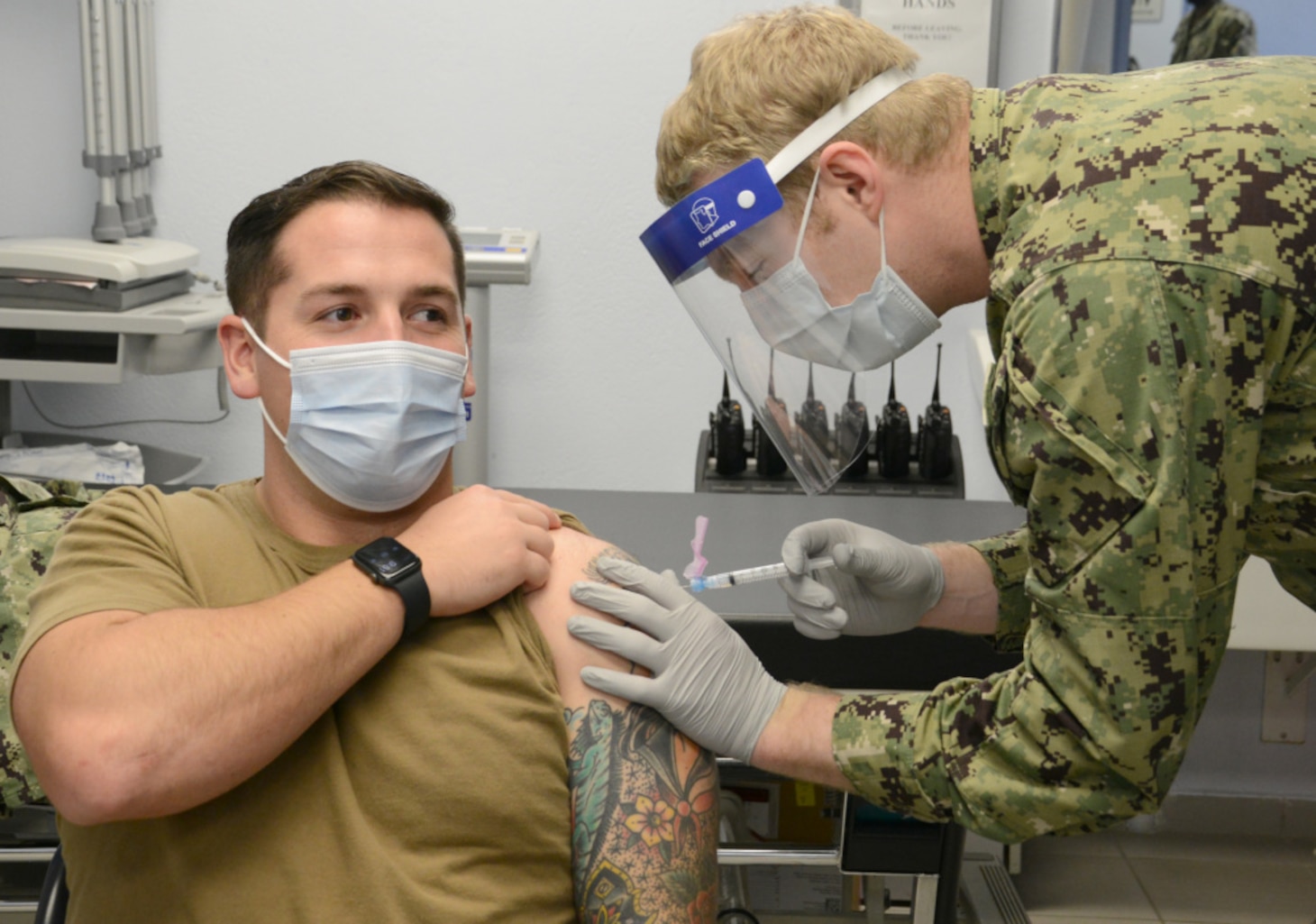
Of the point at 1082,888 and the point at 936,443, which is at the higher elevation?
the point at 936,443

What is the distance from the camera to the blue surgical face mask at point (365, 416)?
4.37ft

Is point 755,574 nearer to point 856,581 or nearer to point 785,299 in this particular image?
point 856,581

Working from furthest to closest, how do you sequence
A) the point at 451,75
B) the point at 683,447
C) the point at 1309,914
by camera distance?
the point at 683,447, the point at 451,75, the point at 1309,914

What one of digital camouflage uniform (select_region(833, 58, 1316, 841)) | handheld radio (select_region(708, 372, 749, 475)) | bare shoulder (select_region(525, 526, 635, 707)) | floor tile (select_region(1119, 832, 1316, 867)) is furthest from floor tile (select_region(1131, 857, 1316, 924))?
bare shoulder (select_region(525, 526, 635, 707))

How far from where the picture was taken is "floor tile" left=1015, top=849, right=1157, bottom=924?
2867 mm

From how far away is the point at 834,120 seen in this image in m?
1.32

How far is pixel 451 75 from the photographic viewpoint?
3.46 meters

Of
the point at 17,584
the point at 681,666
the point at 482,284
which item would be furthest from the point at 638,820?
the point at 482,284

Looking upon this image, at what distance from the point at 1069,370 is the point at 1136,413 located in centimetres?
7

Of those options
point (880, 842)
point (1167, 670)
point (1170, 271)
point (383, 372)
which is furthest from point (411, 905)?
point (880, 842)

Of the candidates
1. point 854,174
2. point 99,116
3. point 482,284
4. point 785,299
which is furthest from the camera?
point 99,116

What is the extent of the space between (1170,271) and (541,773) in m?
0.75

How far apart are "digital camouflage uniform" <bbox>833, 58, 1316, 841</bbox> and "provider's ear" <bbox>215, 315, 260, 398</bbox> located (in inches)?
32.9

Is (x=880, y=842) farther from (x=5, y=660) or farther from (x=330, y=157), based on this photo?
(x=330, y=157)
